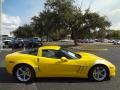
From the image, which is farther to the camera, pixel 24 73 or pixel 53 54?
pixel 53 54

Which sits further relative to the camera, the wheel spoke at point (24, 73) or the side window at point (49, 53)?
the side window at point (49, 53)

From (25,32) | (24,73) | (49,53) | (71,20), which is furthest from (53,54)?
(25,32)

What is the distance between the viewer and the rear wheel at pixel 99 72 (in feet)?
36.2

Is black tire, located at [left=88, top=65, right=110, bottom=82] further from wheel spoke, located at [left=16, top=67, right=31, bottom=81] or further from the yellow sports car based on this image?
wheel spoke, located at [left=16, top=67, right=31, bottom=81]

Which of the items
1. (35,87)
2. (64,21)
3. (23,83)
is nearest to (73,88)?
(35,87)

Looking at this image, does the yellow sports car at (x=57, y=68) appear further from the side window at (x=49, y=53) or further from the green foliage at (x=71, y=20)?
the green foliage at (x=71, y=20)

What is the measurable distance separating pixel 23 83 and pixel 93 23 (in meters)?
43.1

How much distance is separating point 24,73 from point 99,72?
8.25 ft

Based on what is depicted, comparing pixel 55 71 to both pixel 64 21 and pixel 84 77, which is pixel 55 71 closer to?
pixel 84 77

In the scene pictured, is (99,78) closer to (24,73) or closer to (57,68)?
(57,68)

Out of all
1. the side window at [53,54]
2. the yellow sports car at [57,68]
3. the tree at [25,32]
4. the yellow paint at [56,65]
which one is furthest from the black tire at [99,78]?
the tree at [25,32]

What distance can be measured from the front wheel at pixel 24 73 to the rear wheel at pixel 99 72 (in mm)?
2027

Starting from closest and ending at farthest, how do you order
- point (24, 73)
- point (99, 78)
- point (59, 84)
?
1. point (59, 84)
2. point (24, 73)
3. point (99, 78)

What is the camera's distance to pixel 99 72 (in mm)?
11000
